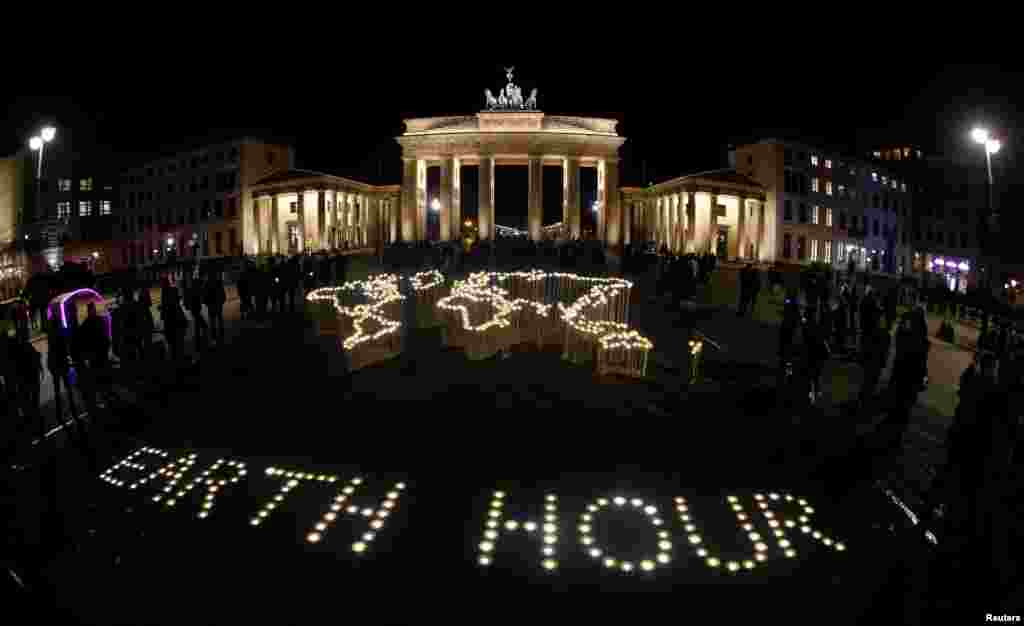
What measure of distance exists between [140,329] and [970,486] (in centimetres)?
1496

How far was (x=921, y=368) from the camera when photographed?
31.6ft

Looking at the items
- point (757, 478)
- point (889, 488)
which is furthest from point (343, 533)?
point (889, 488)

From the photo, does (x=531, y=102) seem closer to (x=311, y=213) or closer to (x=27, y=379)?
(x=311, y=213)

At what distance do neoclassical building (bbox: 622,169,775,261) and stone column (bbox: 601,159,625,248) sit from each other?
394 centimetres

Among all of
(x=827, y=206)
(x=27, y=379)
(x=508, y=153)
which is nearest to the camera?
(x=27, y=379)

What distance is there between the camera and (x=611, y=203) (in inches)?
1940

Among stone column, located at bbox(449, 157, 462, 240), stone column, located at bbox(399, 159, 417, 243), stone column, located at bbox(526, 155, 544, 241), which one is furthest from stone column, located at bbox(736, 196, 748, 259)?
stone column, located at bbox(399, 159, 417, 243)

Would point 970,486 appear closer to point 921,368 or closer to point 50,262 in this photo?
point 921,368

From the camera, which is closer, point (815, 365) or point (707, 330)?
point (815, 365)

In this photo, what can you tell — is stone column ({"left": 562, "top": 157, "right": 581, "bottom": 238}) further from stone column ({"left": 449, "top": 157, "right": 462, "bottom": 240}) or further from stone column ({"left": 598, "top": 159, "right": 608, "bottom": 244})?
stone column ({"left": 449, "top": 157, "right": 462, "bottom": 240})

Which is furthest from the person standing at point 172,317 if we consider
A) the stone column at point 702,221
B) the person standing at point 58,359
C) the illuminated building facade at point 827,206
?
the illuminated building facade at point 827,206

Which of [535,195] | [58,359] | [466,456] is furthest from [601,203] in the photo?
[466,456]

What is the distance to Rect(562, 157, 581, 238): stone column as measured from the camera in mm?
47812

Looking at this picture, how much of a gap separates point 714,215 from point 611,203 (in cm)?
806
